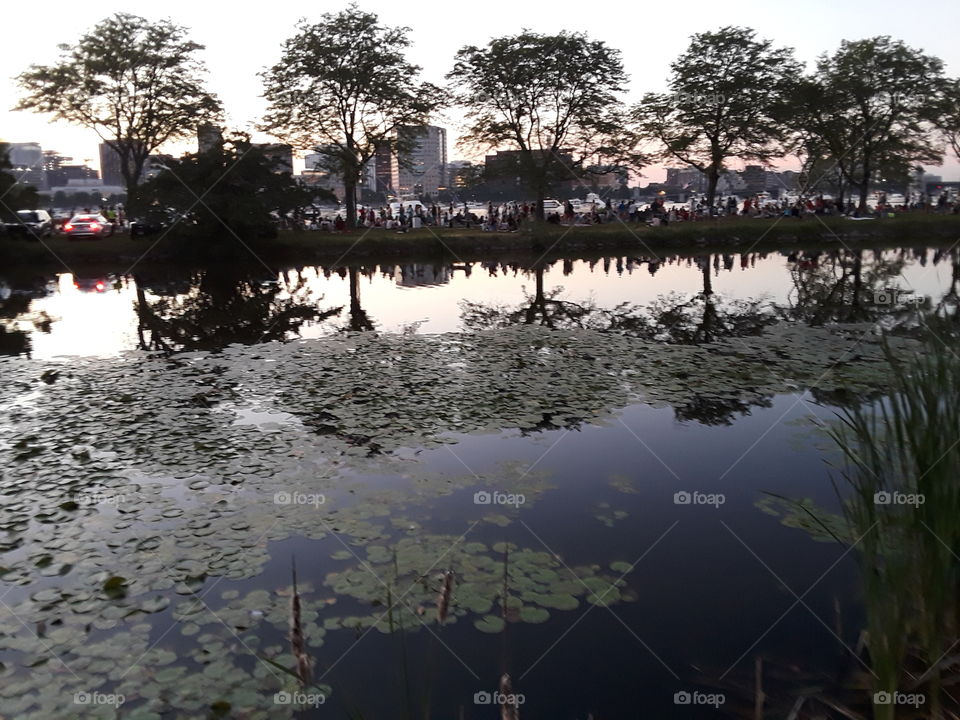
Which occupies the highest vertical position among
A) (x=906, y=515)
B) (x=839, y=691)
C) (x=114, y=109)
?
(x=114, y=109)

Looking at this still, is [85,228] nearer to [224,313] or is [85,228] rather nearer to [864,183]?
[224,313]

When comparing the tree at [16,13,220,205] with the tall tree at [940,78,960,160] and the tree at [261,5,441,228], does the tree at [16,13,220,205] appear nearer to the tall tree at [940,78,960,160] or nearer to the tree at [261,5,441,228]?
the tree at [261,5,441,228]

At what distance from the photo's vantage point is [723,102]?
45.2 m

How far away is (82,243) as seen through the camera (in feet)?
111

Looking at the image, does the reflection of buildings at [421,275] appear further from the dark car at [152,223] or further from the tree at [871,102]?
the tree at [871,102]

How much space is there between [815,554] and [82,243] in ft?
121

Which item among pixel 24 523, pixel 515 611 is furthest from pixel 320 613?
pixel 24 523

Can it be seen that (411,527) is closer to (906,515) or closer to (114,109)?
(906,515)

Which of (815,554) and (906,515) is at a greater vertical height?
(906,515)

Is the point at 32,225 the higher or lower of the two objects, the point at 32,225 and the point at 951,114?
the lower

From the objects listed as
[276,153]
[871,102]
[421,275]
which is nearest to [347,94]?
[276,153]

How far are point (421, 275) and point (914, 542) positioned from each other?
85.7 ft

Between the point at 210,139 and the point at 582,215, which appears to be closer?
the point at 210,139

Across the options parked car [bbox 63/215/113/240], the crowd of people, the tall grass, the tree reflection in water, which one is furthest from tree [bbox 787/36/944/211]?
the tall grass
